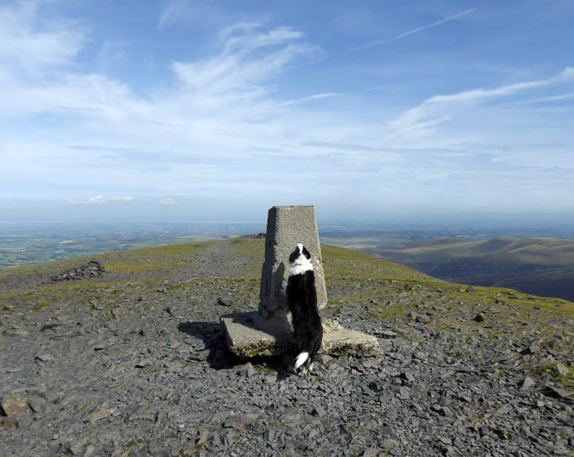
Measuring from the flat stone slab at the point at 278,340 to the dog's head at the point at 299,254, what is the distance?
6.84 feet

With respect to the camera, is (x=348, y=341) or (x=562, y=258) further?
(x=562, y=258)

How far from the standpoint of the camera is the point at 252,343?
9.36m

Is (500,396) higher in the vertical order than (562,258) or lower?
higher

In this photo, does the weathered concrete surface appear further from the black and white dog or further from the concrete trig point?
the black and white dog

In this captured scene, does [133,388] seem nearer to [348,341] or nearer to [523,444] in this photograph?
[348,341]

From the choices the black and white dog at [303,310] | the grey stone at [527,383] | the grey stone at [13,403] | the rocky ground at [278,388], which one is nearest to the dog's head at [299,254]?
the black and white dog at [303,310]

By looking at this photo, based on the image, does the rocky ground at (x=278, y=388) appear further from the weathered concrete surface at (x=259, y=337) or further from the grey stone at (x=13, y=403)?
the weathered concrete surface at (x=259, y=337)

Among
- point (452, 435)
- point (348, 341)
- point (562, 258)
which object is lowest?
point (562, 258)

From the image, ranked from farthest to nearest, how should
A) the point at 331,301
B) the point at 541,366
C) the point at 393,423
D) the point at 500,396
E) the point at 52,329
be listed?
the point at 331,301
the point at 52,329
the point at 541,366
the point at 500,396
the point at 393,423

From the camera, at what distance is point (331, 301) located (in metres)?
16.5

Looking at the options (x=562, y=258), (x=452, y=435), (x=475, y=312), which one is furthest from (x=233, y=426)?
(x=562, y=258)

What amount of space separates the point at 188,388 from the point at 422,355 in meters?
6.48

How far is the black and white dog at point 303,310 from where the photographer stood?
8.95 metres

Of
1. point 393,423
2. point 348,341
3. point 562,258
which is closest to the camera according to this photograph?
point 393,423
